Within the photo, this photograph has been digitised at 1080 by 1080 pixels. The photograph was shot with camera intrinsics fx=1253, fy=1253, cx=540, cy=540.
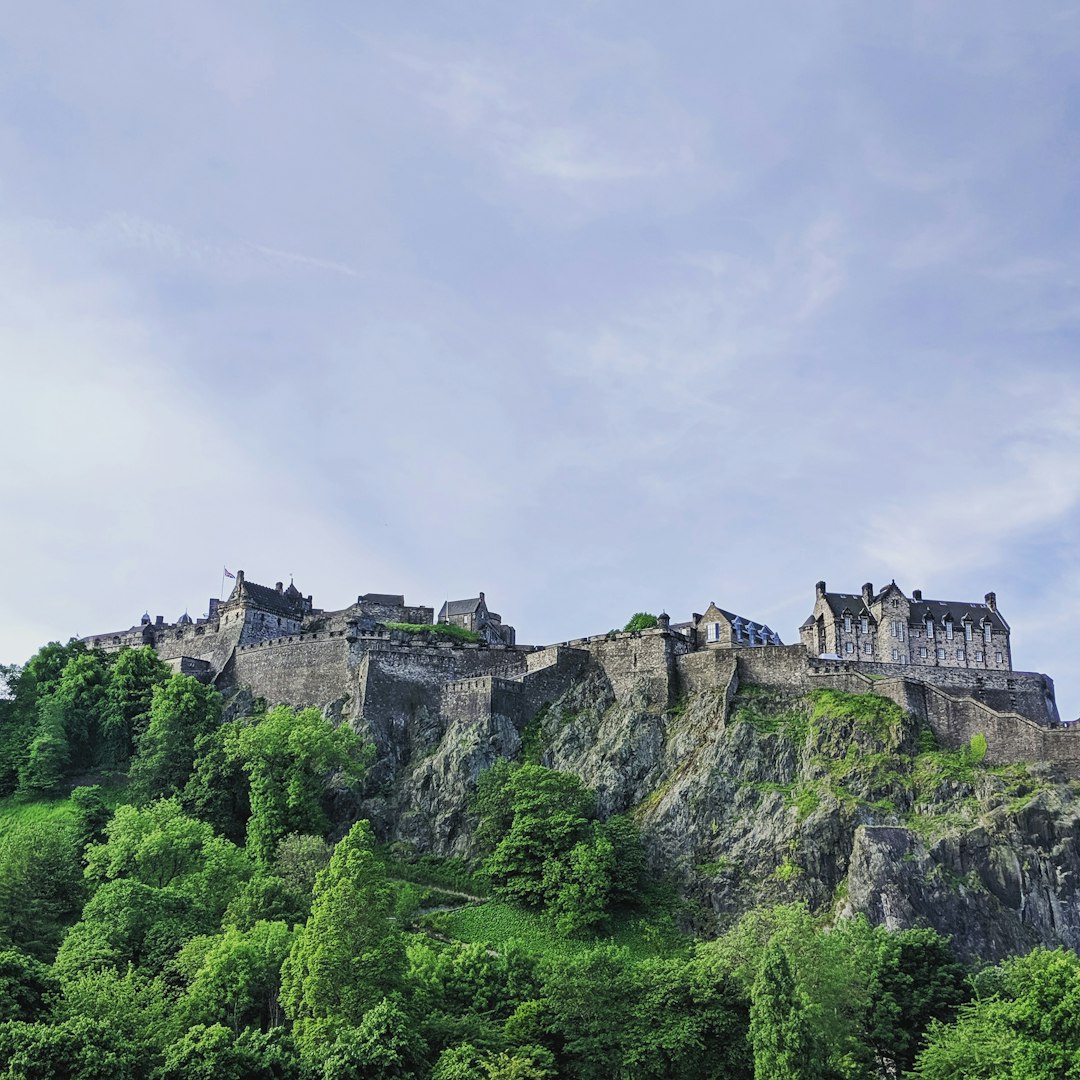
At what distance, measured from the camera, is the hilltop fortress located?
71000 mm

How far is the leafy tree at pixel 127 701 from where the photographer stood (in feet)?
262

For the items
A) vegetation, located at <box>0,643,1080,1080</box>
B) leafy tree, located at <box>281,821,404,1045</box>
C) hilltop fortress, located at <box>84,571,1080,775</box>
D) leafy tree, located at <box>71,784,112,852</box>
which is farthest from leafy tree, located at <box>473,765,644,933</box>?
leafy tree, located at <box>71,784,112,852</box>

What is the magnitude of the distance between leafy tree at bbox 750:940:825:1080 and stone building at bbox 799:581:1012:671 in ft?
132

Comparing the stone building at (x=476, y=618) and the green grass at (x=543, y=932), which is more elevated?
the stone building at (x=476, y=618)

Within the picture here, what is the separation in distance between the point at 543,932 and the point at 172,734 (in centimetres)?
2765

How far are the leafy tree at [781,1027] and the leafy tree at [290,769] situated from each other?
1167 inches

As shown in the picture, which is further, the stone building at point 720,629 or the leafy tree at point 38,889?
the stone building at point 720,629

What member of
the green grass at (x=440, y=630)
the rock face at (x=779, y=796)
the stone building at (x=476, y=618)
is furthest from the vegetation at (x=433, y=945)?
the stone building at (x=476, y=618)

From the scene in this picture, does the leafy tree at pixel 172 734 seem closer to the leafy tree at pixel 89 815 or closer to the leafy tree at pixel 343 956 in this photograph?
the leafy tree at pixel 89 815

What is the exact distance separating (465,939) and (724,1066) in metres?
15.9

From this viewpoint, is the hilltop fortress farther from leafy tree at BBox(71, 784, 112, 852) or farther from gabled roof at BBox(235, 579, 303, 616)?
leafy tree at BBox(71, 784, 112, 852)

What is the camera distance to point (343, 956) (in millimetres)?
46156

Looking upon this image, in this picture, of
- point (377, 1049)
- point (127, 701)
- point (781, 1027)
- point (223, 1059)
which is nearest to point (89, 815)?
point (127, 701)

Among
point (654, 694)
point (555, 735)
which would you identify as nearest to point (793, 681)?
point (654, 694)
